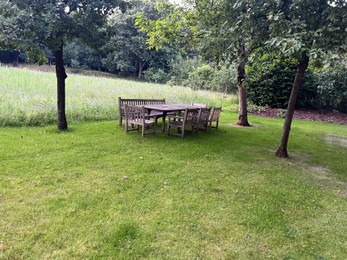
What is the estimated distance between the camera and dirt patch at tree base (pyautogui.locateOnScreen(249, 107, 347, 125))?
43.4ft

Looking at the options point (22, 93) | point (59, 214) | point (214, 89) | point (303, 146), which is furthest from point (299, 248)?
point (214, 89)

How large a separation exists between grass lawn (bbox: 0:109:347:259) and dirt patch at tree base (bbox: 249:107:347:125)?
786cm

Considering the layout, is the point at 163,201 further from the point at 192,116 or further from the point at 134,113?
the point at 192,116

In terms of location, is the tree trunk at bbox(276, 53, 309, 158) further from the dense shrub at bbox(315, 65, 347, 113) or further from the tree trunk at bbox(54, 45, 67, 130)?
the dense shrub at bbox(315, 65, 347, 113)

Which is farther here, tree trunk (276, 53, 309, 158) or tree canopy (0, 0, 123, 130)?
tree canopy (0, 0, 123, 130)

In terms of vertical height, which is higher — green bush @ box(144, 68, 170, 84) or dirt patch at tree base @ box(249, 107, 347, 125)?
green bush @ box(144, 68, 170, 84)

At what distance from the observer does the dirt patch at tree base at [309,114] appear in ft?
43.4

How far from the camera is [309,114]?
14258 millimetres

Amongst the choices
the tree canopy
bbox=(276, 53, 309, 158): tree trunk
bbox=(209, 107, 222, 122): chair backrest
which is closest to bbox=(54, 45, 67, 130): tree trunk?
the tree canopy

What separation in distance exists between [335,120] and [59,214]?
45.9 ft

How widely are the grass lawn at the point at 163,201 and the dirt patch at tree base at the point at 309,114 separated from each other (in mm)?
7863

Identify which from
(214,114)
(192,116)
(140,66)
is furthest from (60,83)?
(140,66)

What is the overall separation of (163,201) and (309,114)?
525 inches

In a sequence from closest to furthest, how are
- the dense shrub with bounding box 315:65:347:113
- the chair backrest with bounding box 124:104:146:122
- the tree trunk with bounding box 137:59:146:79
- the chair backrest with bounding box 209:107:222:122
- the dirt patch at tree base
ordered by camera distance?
the chair backrest with bounding box 124:104:146:122, the chair backrest with bounding box 209:107:222:122, the dirt patch at tree base, the dense shrub with bounding box 315:65:347:113, the tree trunk with bounding box 137:59:146:79
